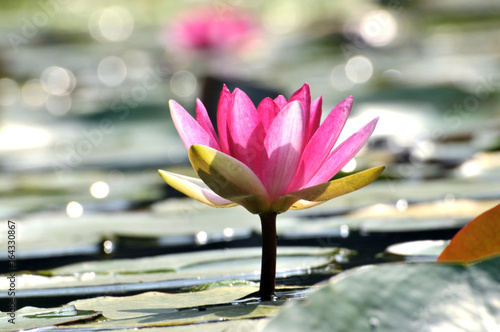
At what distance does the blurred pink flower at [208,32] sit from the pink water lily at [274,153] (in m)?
3.70

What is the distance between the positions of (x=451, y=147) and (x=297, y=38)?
4.30m

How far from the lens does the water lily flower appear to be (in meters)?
0.90

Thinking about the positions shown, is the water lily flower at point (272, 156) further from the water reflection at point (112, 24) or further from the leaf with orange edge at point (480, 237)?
the water reflection at point (112, 24)

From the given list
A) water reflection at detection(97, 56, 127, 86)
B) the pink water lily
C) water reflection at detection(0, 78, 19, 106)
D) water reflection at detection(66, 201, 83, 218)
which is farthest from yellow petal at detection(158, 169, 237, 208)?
water reflection at detection(97, 56, 127, 86)

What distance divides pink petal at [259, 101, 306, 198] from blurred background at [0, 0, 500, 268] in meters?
0.30

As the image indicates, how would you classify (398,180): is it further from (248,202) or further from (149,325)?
(149,325)

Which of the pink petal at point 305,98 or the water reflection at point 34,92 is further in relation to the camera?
the water reflection at point 34,92

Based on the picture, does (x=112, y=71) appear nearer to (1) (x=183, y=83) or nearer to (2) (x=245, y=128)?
(1) (x=183, y=83)

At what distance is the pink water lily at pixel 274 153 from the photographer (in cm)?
90

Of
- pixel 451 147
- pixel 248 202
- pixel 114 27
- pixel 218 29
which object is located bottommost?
pixel 248 202

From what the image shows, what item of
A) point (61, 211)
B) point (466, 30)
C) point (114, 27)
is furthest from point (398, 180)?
point (114, 27)

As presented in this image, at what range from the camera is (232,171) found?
89 cm

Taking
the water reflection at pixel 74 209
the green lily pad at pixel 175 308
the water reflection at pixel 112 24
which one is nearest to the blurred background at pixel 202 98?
the water reflection at pixel 74 209

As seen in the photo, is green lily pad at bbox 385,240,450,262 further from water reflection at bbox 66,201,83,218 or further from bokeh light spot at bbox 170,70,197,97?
bokeh light spot at bbox 170,70,197,97
